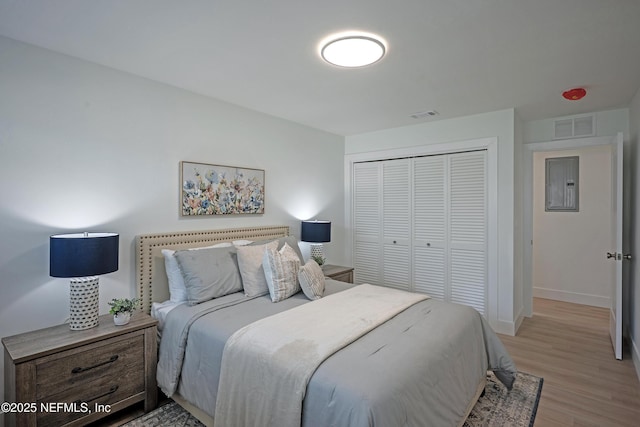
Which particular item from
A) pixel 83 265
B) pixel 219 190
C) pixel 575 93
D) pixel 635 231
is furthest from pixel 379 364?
pixel 635 231

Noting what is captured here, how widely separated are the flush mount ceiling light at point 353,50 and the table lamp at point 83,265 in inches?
72.5

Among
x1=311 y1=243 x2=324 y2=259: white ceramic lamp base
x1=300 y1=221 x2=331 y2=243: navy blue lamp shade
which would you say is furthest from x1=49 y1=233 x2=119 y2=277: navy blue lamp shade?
x1=311 y1=243 x2=324 y2=259: white ceramic lamp base

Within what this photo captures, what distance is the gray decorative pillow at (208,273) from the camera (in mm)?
2453

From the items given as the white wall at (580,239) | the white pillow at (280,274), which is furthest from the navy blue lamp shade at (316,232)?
the white wall at (580,239)

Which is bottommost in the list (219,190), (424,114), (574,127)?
(219,190)

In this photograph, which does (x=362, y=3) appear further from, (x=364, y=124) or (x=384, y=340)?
(x=364, y=124)

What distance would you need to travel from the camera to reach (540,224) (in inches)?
200

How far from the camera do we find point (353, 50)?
212 cm

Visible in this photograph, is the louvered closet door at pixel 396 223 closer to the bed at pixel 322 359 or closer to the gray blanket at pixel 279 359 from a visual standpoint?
the bed at pixel 322 359

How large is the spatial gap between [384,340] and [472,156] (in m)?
2.72

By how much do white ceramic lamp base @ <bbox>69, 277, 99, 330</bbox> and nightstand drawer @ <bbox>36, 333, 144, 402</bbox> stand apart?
21 centimetres

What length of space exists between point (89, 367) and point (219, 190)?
171 centimetres

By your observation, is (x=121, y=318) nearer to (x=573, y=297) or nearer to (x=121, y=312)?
(x=121, y=312)

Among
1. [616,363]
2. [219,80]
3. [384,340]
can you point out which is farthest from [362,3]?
[616,363]
